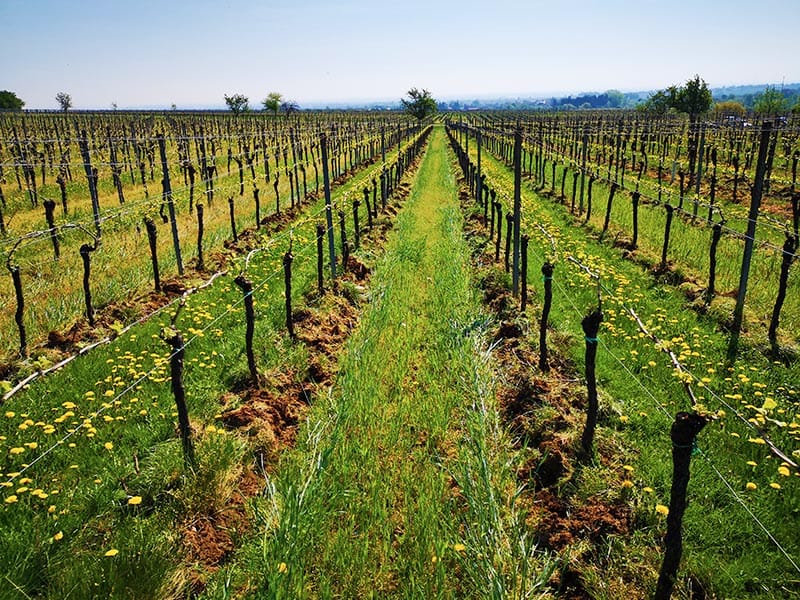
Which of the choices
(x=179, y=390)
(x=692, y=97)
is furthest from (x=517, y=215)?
(x=692, y=97)

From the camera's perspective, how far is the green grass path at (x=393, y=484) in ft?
12.7

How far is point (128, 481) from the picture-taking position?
464 cm

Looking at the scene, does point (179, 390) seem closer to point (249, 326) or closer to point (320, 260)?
point (249, 326)

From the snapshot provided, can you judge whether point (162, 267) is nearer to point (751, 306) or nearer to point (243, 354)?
point (243, 354)

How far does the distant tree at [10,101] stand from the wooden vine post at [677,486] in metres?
114

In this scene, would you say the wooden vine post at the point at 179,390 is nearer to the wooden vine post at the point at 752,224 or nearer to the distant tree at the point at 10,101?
the wooden vine post at the point at 752,224

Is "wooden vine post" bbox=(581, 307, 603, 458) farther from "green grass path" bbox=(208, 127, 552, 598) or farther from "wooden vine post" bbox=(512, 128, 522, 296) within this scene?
"wooden vine post" bbox=(512, 128, 522, 296)

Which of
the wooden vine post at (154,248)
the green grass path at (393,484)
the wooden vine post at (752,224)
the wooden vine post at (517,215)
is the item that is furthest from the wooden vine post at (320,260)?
the wooden vine post at (752,224)

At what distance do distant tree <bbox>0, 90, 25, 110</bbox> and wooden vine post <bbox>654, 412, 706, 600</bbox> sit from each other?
114 m

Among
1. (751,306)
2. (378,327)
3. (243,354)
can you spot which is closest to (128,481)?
(243,354)

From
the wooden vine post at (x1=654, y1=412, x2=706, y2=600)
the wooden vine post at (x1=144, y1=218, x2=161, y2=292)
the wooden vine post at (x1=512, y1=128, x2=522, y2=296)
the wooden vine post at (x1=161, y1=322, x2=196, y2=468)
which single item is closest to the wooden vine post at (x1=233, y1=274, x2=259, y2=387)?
the wooden vine post at (x1=161, y1=322, x2=196, y2=468)

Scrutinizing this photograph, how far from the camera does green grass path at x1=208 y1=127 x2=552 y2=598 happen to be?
3.87m

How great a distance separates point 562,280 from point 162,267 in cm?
826

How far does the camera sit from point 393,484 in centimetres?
490
